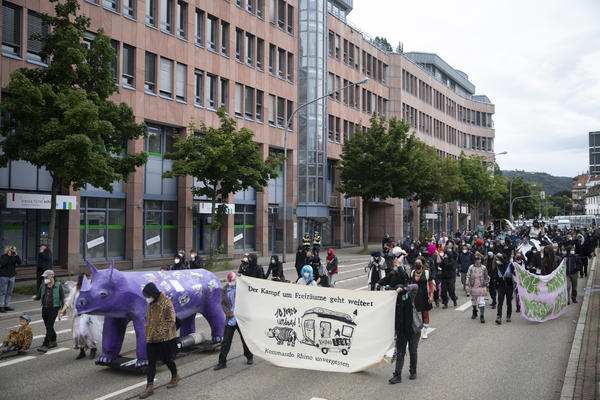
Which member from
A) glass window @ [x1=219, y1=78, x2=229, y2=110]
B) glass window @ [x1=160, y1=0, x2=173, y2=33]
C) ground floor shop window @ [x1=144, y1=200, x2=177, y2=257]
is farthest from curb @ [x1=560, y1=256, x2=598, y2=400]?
glass window @ [x1=160, y1=0, x2=173, y2=33]

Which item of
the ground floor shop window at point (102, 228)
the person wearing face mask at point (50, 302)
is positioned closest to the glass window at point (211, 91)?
the ground floor shop window at point (102, 228)

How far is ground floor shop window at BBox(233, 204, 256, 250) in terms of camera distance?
115 ft

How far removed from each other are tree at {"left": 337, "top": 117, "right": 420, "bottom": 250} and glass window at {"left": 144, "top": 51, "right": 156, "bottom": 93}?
16.7 m

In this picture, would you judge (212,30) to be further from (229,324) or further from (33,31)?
(229,324)

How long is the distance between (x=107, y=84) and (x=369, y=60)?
3709cm

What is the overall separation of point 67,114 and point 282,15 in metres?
25.6

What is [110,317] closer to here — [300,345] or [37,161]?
[300,345]

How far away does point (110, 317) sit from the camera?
30.0 feet

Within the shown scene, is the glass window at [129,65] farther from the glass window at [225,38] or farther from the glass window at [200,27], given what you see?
the glass window at [225,38]

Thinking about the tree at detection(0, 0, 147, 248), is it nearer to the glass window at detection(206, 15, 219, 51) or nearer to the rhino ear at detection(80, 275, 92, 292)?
the rhino ear at detection(80, 275, 92, 292)

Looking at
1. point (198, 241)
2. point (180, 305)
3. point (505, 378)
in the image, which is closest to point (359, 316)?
point (505, 378)

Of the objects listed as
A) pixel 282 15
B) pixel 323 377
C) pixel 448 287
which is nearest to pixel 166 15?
pixel 282 15

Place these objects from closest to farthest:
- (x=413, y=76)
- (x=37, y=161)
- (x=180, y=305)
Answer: (x=180, y=305) < (x=37, y=161) < (x=413, y=76)

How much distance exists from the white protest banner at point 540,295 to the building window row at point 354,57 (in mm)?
34084
